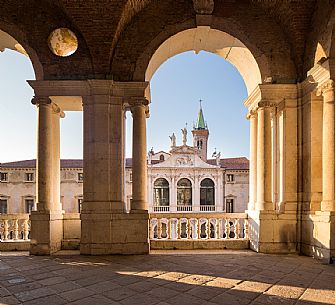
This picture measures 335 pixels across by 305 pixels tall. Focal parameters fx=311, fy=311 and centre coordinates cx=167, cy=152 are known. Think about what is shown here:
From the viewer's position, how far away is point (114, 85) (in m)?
8.85

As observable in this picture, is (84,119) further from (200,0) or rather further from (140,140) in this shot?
(200,0)

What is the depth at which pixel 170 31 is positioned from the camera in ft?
29.5

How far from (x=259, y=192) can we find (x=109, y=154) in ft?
14.8

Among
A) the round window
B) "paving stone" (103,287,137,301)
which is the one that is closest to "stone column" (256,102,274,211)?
"paving stone" (103,287,137,301)

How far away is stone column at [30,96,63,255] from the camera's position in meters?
8.47

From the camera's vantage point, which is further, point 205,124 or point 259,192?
point 205,124

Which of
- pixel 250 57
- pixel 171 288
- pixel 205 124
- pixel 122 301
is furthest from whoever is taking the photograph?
pixel 205 124

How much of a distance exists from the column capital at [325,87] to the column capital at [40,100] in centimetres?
743

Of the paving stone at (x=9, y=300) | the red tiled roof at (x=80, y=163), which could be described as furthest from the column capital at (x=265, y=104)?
the red tiled roof at (x=80, y=163)

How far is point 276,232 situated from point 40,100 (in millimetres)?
7654

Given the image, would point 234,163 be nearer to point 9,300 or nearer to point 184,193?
point 184,193

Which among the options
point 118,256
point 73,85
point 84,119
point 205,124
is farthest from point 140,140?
point 205,124

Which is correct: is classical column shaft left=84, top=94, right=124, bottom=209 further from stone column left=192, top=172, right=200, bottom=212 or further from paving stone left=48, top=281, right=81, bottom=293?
stone column left=192, top=172, right=200, bottom=212

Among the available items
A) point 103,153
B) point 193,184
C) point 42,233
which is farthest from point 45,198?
point 193,184
